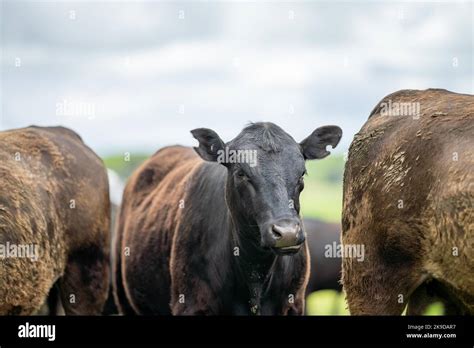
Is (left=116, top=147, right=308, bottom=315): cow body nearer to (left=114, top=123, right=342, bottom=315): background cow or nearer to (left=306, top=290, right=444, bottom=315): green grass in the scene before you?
(left=114, top=123, right=342, bottom=315): background cow

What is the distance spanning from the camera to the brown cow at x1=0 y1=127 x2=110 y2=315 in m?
8.23

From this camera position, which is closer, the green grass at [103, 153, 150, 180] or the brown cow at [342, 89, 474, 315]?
the brown cow at [342, 89, 474, 315]

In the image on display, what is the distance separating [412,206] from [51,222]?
3705 millimetres

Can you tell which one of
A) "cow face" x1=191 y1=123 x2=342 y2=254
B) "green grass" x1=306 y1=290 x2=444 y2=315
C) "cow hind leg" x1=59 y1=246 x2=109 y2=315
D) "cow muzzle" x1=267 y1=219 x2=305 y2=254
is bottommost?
"green grass" x1=306 y1=290 x2=444 y2=315

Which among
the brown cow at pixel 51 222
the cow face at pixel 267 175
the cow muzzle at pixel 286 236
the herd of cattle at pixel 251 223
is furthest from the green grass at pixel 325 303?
the cow muzzle at pixel 286 236

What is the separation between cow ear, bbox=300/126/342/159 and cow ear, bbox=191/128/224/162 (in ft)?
2.60

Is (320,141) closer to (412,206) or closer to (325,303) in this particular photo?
(412,206)

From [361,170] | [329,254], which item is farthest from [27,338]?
[329,254]

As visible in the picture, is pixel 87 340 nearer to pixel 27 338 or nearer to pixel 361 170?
pixel 27 338

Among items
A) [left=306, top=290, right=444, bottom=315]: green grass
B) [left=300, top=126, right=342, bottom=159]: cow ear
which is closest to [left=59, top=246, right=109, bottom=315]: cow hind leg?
[left=300, top=126, right=342, bottom=159]: cow ear

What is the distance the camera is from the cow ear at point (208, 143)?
27.6ft

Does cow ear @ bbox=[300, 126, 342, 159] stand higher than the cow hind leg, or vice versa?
cow ear @ bbox=[300, 126, 342, 159]

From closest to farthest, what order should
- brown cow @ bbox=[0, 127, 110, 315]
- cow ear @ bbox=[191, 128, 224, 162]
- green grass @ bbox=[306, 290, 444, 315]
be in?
brown cow @ bbox=[0, 127, 110, 315]
cow ear @ bbox=[191, 128, 224, 162]
green grass @ bbox=[306, 290, 444, 315]

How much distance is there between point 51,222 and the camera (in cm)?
894
